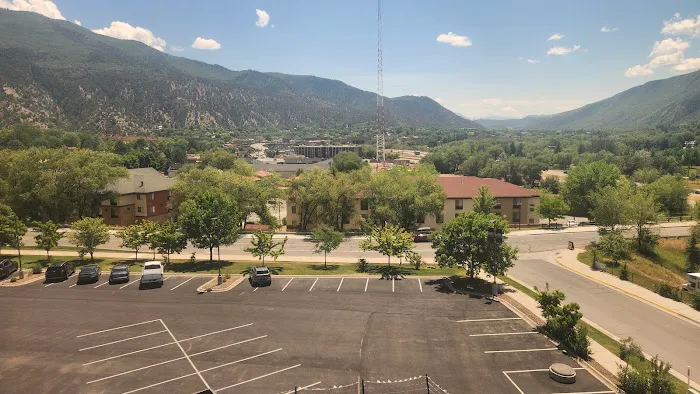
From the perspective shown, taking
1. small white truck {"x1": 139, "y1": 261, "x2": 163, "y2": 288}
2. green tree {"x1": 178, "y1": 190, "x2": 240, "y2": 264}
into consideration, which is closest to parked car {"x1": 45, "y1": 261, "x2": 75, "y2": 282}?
small white truck {"x1": 139, "y1": 261, "x2": 163, "y2": 288}

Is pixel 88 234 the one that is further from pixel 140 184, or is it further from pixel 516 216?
pixel 516 216

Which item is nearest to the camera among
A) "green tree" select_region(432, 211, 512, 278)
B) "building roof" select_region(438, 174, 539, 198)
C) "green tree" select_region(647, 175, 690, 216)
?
"green tree" select_region(432, 211, 512, 278)

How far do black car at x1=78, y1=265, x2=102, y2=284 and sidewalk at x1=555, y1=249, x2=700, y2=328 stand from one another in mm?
46355

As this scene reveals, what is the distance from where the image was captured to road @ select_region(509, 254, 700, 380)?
2642 cm

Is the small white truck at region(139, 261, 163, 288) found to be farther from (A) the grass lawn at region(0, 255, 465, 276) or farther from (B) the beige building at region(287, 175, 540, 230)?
(B) the beige building at region(287, 175, 540, 230)

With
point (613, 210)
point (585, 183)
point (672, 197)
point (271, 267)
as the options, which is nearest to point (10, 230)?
point (271, 267)

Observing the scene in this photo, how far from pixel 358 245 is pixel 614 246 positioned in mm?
29721

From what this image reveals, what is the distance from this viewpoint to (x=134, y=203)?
233ft

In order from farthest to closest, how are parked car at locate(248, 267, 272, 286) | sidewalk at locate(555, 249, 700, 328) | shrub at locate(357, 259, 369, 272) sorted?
shrub at locate(357, 259, 369, 272), parked car at locate(248, 267, 272, 286), sidewalk at locate(555, 249, 700, 328)

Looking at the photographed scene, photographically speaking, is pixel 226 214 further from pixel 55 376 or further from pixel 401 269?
pixel 55 376

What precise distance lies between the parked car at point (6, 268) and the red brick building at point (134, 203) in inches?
1116

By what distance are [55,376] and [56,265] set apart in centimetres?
2039

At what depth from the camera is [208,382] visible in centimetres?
2120

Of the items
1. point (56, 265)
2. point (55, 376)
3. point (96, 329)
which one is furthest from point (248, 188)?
point (55, 376)
